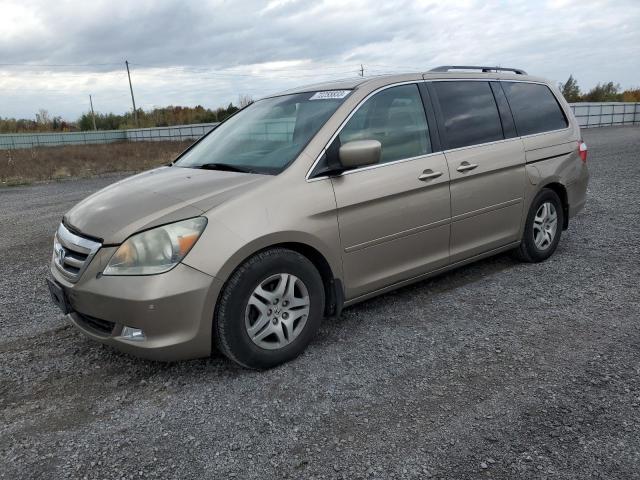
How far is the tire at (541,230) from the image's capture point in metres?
4.79

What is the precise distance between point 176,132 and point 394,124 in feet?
127

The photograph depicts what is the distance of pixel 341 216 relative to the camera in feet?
10.9

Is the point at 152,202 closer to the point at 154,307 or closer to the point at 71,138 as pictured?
the point at 154,307

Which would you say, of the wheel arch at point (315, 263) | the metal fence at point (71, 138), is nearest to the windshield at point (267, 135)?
the wheel arch at point (315, 263)

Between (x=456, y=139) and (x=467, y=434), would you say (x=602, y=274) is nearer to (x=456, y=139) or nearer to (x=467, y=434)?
(x=456, y=139)

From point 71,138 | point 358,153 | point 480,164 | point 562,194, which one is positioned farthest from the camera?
point 71,138

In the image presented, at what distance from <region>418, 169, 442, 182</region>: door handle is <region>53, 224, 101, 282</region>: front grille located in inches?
87.5

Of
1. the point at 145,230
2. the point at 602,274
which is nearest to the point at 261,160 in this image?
the point at 145,230

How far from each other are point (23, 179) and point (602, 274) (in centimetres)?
1620

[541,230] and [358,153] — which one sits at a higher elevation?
[358,153]

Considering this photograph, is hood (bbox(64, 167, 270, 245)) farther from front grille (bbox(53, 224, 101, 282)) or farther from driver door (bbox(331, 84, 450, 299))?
driver door (bbox(331, 84, 450, 299))

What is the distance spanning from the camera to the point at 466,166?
13.3 feet

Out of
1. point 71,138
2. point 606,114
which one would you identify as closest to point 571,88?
point 606,114

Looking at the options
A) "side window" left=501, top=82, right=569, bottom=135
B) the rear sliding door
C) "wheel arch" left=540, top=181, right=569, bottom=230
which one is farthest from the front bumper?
"wheel arch" left=540, top=181, right=569, bottom=230
